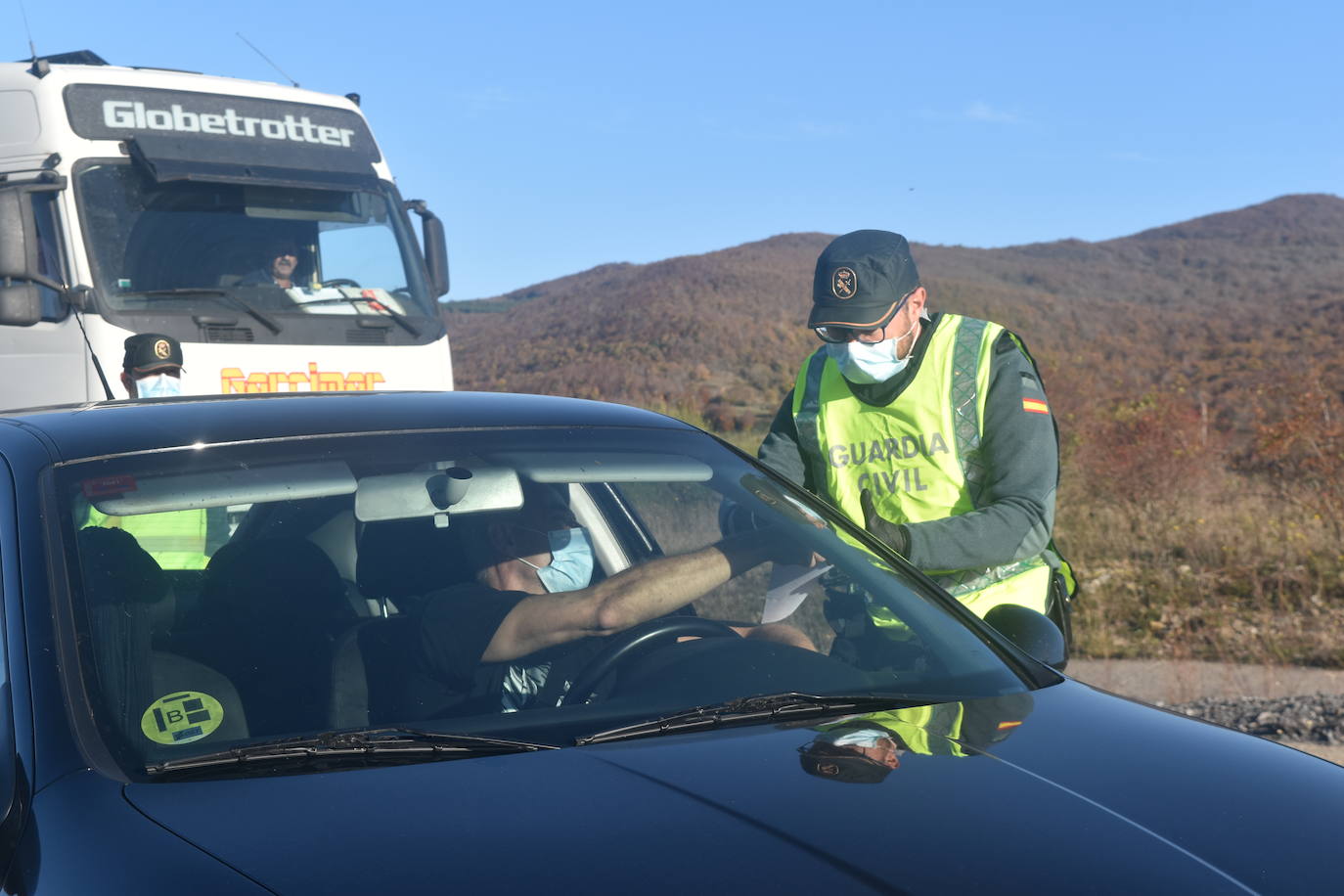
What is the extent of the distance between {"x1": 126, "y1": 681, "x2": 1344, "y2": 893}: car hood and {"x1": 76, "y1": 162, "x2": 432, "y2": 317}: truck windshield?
5.90 metres

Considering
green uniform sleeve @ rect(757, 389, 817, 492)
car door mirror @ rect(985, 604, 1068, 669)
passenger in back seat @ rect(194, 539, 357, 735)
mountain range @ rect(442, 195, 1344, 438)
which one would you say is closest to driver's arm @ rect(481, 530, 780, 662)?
passenger in back seat @ rect(194, 539, 357, 735)

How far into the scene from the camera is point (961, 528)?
322 centimetres

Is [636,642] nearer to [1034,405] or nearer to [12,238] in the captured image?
[1034,405]

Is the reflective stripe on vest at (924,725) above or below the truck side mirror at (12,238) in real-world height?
below

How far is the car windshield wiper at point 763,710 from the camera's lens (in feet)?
6.79

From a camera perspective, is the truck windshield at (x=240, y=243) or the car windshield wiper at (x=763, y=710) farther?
the truck windshield at (x=240, y=243)

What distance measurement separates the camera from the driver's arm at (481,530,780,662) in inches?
92.5

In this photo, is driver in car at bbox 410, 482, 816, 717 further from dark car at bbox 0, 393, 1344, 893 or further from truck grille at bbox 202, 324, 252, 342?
truck grille at bbox 202, 324, 252, 342

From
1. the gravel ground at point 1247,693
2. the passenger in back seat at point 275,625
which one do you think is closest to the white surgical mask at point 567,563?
the passenger in back seat at point 275,625

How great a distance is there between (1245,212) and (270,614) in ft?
214

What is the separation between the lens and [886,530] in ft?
10.6

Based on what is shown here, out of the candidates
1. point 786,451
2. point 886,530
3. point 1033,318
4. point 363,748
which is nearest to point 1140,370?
point 1033,318

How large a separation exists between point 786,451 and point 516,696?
1758mm

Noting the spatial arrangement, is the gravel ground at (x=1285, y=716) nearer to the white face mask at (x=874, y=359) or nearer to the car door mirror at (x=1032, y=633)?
the white face mask at (x=874, y=359)
